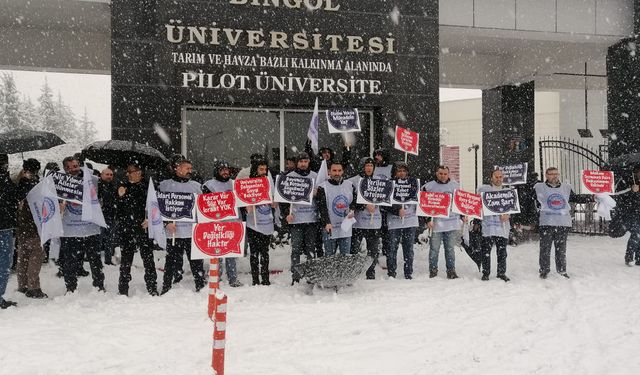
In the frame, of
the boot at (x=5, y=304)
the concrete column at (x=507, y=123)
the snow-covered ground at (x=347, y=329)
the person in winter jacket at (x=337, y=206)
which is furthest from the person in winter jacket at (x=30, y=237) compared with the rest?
the concrete column at (x=507, y=123)

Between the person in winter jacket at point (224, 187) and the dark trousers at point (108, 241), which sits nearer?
the person in winter jacket at point (224, 187)

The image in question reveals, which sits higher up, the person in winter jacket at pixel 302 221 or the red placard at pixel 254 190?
the red placard at pixel 254 190

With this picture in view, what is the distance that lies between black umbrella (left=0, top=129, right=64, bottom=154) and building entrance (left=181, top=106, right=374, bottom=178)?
14.2 feet

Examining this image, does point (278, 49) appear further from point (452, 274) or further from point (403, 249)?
point (452, 274)

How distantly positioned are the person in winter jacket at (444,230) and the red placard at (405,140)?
5.68ft

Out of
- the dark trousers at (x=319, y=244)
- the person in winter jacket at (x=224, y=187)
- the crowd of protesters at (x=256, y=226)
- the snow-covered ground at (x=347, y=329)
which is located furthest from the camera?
the dark trousers at (x=319, y=244)

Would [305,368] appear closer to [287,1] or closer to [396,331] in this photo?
[396,331]

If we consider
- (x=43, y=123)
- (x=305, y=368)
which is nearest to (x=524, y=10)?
(x=305, y=368)

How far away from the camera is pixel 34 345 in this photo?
577cm

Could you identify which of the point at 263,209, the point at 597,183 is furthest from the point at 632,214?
the point at 263,209

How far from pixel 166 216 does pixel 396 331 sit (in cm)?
366

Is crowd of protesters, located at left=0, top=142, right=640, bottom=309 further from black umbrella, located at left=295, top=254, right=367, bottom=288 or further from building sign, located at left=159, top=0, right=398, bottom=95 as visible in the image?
building sign, located at left=159, top=0, right=398, bottom=95

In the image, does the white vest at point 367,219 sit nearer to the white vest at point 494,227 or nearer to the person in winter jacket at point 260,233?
the person in winter jacket at point 260,233

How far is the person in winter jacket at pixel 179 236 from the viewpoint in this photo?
27.0 feet
